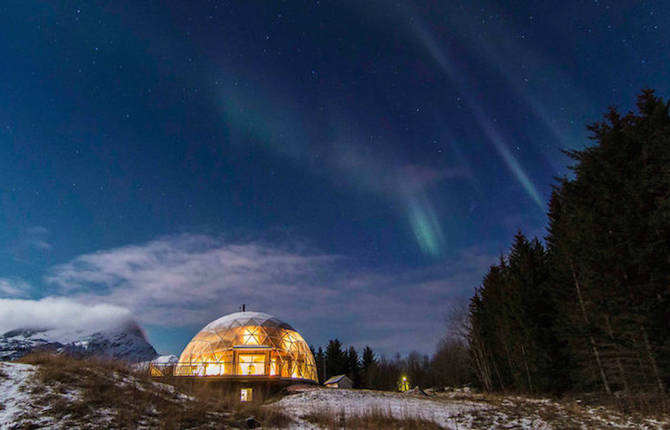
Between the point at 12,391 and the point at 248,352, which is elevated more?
the point at 248,352

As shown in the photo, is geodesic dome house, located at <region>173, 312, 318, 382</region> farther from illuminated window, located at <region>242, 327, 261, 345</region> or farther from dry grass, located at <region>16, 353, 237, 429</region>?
dry grass, located at <region>16, 353, 237, 429</region>

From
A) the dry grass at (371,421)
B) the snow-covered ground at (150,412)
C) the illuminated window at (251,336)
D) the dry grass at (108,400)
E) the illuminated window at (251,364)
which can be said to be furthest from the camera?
the illuminated window at (251,336)

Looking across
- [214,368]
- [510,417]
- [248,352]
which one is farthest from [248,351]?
[510,417]

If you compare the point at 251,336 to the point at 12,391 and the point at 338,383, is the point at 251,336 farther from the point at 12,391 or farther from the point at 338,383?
Answer: the point at 12,391

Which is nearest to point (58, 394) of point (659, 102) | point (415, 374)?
point (659, 102)

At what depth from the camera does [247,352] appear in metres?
32.4

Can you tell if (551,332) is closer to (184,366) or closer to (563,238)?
(563,238)

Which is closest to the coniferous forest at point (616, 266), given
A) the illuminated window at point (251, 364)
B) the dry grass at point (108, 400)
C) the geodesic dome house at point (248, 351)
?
the dry grass at point (108, 400)

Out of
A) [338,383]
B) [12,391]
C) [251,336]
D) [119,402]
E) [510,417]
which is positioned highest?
[251,336]

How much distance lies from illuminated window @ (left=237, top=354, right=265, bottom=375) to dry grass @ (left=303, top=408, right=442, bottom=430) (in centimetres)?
2055

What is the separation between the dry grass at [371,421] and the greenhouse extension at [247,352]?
17.4 meters

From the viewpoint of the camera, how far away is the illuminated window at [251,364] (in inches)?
1240

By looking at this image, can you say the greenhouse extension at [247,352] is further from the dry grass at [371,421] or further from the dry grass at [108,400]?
the dry grass at [108,400]

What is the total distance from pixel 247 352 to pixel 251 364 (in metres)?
1.15
